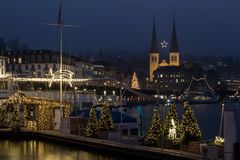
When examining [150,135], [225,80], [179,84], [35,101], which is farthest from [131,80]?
[150,135]

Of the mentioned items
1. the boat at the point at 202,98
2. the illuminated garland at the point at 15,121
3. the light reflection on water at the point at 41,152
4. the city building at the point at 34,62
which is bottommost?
the light reflection on water at the point at 41,152

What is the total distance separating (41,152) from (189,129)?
8.88 metres

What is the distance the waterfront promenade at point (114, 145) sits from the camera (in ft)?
79.2

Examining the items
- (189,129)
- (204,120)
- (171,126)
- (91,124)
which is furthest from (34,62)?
(189,129)

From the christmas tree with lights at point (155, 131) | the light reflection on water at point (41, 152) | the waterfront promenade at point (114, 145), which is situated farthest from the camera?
the light reflection on water at point (41, 152)

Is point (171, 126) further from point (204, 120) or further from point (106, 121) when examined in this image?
point (204, 120)

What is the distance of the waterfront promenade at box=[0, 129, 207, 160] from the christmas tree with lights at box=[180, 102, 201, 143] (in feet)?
2.35

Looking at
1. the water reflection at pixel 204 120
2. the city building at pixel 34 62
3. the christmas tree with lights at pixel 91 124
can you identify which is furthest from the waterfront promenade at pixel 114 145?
the city building at pixel 34 62

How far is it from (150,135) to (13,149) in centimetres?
845

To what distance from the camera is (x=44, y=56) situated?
9512cm

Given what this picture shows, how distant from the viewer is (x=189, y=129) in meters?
24.5

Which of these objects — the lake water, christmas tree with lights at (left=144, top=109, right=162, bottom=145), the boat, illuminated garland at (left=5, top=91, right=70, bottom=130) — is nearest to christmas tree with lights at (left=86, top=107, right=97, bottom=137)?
christmas tree with lights at (left=144, top=109, right=162, bottom=145)

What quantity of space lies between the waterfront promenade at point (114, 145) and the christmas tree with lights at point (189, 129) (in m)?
0.72

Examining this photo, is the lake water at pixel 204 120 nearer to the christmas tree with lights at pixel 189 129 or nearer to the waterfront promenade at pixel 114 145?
the waterfront promenade at pixel 114 145
